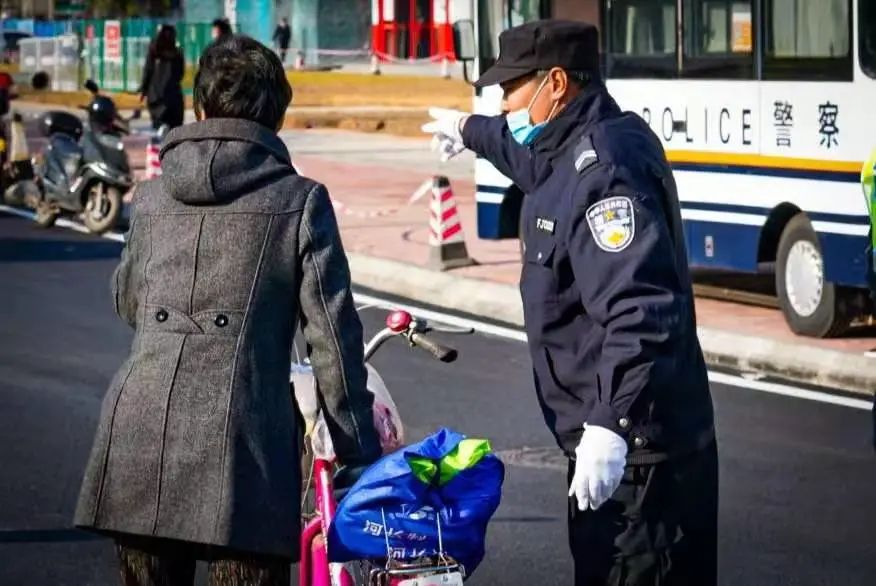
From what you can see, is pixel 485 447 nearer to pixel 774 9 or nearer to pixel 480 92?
pixel 774 9

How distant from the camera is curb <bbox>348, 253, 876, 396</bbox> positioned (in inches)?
437

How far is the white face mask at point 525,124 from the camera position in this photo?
455cm

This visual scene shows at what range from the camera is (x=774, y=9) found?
1291cm

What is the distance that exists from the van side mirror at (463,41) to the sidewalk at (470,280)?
1.66m

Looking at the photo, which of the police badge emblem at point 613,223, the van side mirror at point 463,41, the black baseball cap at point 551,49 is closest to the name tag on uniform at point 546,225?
the police badge emblem at point 613,223

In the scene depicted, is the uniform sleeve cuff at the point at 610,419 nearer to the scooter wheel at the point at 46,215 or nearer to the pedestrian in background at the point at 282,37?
the scooter wheel at the point at 46,215

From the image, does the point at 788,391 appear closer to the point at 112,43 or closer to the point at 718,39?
the point at 718,39

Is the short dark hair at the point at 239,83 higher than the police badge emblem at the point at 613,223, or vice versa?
the short dark hair at the point at 239,83

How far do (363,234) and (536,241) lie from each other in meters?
13.7

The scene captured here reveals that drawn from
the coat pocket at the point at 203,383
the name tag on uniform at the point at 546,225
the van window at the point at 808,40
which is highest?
the van window at the point at 808,40

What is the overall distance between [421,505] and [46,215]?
49.4ft

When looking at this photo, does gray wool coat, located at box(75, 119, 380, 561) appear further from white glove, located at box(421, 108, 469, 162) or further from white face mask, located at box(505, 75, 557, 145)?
white glove, located at box(421, 108, 469, 162)

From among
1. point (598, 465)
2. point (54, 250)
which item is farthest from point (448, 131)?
point (54, 250)

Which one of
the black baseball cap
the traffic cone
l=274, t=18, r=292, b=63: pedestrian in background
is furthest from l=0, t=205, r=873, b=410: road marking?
l=274, t=18, r=292, b=63: pedestrian in background
